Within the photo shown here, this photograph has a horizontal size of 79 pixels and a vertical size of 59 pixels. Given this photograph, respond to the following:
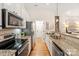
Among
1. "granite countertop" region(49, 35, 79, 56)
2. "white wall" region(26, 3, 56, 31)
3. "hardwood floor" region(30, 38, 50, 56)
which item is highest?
"white wall" region(26, 3, 56, 31)

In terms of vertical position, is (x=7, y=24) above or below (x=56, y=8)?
below

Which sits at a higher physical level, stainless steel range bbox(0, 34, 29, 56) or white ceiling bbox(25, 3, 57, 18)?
white ceiling bbox(25, 3, 57, 18)

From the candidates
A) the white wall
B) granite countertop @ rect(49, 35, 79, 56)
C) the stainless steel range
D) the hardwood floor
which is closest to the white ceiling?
the white wall

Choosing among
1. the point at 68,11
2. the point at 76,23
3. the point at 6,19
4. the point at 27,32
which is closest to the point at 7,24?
the point at 6,19

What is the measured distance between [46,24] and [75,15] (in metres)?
0.86

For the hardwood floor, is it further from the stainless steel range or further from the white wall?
the stainless steel range

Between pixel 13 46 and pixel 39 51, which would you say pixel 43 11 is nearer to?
pixel 13 46

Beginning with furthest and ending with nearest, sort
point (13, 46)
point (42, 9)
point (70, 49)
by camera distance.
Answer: point (42, 9), point (13, 46), point (70, 49)

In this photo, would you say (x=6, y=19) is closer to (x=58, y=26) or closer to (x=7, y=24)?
(x=7, y=24)

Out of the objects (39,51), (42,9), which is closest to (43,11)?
(42,9)

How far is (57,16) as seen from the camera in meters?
3.74

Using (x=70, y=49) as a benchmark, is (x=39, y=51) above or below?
below

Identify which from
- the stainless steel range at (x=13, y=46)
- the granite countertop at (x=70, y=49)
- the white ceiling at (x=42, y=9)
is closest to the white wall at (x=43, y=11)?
the white ceiling at (x=42, y=9)

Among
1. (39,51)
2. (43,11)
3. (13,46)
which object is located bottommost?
(39,51)
